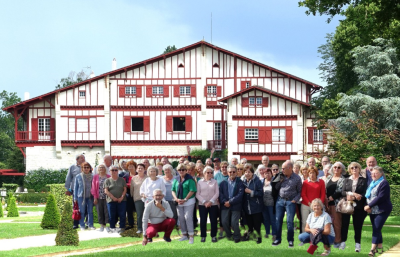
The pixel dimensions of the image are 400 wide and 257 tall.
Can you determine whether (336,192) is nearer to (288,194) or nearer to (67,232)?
(288,194)

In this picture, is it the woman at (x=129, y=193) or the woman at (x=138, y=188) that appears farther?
the woman at (x=129, y=193)

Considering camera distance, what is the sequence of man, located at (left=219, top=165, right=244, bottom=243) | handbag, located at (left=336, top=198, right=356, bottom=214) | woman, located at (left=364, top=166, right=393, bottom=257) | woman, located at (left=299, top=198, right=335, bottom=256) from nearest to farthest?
1. woman, located at (left=299, top=198, right=335, bottom=256)
2. woman, located at (left=364, top=166, right=393, bottom=257)
3. handbag, located at (left=336, top=198, right=356, bottom=214)
4. man, located at (left=219, top=165, right=244, bottom=243)

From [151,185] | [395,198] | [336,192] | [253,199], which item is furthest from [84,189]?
[395,198]

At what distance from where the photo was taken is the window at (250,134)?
167 feet

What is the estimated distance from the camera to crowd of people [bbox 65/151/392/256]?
14734mm

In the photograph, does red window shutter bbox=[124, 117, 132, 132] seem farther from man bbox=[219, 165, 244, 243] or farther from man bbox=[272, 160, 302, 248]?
man bbox=[272, 160, 302, 248]

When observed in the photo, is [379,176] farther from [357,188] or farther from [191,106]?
[191,106]

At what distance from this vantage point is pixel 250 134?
51000mm

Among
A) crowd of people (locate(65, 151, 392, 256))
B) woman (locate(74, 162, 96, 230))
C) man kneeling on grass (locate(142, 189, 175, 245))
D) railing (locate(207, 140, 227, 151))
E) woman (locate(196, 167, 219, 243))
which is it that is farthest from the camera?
railing (locate(207, 140, 227, 151))

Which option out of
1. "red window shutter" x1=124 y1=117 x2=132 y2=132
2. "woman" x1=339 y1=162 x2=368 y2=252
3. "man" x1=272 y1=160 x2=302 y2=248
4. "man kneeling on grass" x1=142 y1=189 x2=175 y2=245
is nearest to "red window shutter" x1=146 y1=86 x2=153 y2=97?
"red window shutter" x1=124 y1=117 x2=132 y2=132

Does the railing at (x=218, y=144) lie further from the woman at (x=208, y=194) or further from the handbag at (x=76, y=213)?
the woman at (x=208, y=194)

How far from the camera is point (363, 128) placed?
2891 centimetres

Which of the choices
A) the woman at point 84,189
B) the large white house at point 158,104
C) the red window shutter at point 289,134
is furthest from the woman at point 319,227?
the large white house at point 158,104

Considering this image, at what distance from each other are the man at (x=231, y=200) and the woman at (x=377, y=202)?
2.93m
